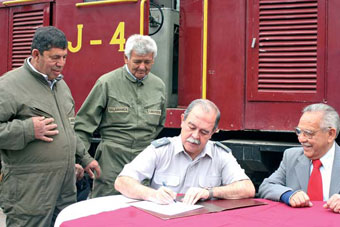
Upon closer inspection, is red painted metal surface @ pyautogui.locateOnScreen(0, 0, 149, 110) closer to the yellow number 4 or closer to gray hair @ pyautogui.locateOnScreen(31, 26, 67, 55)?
the yellow number 4

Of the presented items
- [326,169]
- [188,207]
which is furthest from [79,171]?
[326,169]

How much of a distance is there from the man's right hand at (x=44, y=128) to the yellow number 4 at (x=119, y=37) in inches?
78.4

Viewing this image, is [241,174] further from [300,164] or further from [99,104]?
[99,104]

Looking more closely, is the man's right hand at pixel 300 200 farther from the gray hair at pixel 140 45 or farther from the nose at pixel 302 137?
the gray hair at pixel 140 45

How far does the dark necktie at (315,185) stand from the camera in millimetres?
2486

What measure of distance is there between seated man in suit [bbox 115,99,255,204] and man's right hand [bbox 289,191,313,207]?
0.91 feet

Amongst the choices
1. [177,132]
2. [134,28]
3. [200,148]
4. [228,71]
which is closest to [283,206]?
[200,148]

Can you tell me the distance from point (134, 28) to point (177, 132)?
1045 millimetres

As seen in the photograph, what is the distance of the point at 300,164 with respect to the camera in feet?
8.50

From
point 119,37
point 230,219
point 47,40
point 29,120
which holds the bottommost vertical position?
point 230,219

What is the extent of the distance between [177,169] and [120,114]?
795 millimetres

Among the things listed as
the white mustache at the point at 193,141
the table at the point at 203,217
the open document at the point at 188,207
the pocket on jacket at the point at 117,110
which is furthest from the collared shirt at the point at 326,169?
the pocket on jacket at the point at 117,110

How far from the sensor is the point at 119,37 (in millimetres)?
4594

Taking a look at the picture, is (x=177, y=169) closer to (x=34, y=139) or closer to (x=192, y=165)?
(x=192, y=165)
